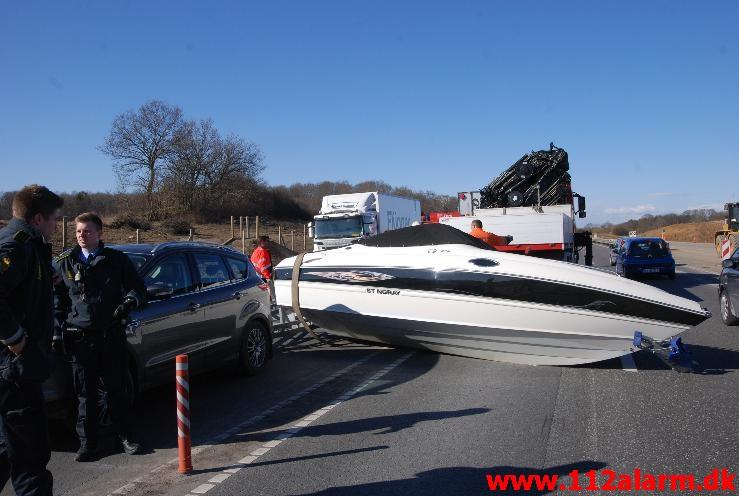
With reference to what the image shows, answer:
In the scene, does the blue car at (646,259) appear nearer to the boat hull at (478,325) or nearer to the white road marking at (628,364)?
the white road marking at (628,364)

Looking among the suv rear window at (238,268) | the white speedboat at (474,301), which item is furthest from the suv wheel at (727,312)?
the suv rear window at (238,268)

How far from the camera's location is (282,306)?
9688 mm

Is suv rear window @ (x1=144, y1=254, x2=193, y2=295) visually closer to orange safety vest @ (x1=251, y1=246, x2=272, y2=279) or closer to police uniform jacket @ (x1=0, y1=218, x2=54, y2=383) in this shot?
police uniform jacket @ (x1=0, y1=218, x2=54, y2=383)

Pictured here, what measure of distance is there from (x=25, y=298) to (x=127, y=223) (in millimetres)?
39388

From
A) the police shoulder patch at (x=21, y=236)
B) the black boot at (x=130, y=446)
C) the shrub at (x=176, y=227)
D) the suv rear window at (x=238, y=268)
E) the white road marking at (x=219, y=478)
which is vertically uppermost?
the shrub at (x=176, y=227)

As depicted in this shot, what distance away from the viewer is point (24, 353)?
11.0ft

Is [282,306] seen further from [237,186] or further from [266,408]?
[237,186]

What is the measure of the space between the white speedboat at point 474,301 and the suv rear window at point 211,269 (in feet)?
6.46

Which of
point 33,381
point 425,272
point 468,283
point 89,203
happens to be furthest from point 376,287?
point 89,203

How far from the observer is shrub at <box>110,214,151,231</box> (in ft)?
130

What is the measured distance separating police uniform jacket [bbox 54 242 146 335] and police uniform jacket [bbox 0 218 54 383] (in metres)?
1.33

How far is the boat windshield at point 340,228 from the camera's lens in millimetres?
22969

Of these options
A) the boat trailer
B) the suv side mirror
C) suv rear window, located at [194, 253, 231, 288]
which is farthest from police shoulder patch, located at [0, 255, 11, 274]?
the boat trailer

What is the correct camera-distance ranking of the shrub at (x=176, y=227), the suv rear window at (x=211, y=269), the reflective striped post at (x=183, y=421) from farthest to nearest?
the shrub at (x=176, y=227), the suv rear window at (x=211, y=269), the reflective striped post at (x=183, y=421)
